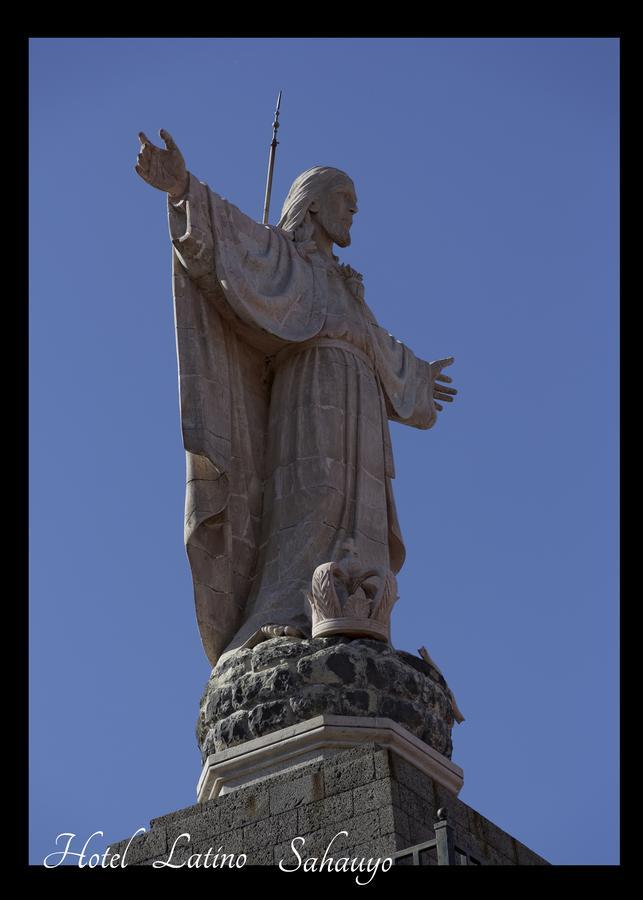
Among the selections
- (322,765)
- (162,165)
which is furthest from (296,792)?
(162,165)

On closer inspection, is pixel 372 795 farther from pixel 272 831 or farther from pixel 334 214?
pixel 334 214

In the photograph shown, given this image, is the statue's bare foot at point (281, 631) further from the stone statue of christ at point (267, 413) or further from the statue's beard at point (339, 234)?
the statue's beard at point (339, 234)

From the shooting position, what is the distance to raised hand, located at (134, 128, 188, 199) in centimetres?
1466

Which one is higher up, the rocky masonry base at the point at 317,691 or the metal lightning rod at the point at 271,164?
the metal lightning rod at the point at 271,164

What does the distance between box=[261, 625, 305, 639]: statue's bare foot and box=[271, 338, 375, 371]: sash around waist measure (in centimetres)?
255

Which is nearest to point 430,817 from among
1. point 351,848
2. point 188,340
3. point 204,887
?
point 351,848

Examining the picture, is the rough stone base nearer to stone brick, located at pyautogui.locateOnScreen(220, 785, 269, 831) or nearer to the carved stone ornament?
stone brick, located at pyautogui.locateOnScreen(220, 785, 269, 831)

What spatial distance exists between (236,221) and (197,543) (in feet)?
8.59

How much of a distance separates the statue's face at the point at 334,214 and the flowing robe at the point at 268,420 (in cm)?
43

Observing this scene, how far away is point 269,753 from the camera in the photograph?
13.0m

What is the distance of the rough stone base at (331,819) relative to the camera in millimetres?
12086

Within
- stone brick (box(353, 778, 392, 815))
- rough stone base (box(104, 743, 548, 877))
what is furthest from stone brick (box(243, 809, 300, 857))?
stone brick (box(353, 778, 392, 815))

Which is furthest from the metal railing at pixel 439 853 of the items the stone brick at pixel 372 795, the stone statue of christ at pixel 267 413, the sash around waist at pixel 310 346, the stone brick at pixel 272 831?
the sash around waist at pixel 310 346

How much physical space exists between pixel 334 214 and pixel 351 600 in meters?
3.98
